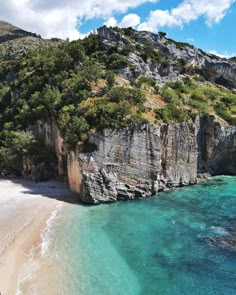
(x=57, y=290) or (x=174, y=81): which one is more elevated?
(x=174, y=81)

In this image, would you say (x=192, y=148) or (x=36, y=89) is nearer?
(x=192, y=148)

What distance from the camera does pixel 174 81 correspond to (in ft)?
180

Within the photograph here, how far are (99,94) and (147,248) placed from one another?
75.4ft

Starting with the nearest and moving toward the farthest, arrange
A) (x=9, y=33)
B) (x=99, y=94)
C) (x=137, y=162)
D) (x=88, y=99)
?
(x=137, y=162)
(x=88, y=99)
(x=99, y=94)
(x=9, y=33)

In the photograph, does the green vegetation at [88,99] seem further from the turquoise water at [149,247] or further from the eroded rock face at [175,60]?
the turquoise water at [149,247]

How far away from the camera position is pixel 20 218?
3005 centimetres

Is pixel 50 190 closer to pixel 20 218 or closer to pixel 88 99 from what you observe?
pixel 20 218

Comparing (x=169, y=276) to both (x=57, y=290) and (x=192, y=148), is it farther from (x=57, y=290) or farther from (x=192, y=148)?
(x=192, y=148)

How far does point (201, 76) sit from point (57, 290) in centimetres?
5730

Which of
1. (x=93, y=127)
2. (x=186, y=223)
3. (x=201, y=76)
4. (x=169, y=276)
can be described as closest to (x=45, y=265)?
(x=169, y=276)

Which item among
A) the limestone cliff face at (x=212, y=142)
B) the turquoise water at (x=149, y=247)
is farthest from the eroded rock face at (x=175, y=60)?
the turquoise water at (x=149, y=247)

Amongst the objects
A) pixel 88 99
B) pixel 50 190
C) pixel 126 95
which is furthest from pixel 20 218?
pixel 126 95

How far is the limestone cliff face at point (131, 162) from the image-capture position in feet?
116

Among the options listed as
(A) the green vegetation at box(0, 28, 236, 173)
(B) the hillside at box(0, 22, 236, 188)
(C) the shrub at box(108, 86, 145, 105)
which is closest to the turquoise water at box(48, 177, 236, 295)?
(B) the hillside at box(0, 22, 236, 188)
